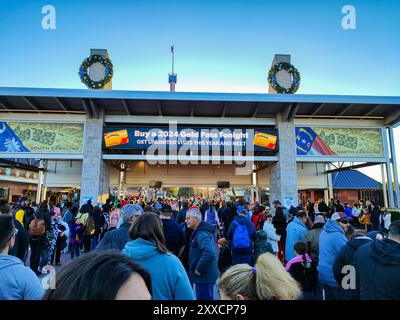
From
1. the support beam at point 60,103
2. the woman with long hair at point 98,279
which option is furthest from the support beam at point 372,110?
the support beam at point 60,103

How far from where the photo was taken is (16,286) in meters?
1.67

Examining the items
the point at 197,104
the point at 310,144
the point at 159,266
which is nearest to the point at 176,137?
the point at 197,104

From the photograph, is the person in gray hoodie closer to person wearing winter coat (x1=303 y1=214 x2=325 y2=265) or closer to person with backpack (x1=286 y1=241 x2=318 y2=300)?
person with backpack (x1=286 y1=241 x2=318 y2=300)

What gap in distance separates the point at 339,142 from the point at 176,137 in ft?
34.8

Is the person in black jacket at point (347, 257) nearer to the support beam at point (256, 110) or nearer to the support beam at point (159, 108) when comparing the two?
the support beam at point (256, 110)

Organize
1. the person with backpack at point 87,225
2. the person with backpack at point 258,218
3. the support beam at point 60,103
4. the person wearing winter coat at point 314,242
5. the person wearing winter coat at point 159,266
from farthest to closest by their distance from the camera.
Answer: the support beam at point 60,103
the person with backpack at point 258,218
the person with backpack at point 87,225
the person wearing winter coat at point 314,242
the person wearing winter coat at point 159,266

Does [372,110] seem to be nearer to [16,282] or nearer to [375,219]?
[375,219]

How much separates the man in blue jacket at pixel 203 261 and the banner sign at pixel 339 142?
13.7 meters

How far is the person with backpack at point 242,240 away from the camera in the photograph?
5.45 m

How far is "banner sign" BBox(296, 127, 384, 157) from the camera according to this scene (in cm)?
1603

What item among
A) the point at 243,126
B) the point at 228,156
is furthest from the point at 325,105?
the point at 228,156

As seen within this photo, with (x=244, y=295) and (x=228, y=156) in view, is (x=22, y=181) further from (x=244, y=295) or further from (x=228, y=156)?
(x=244, y=295)
